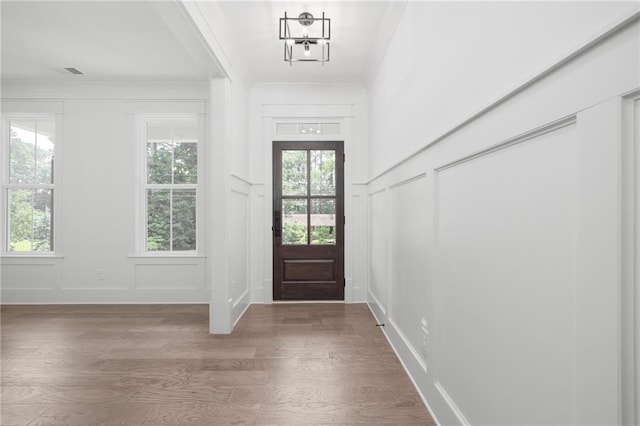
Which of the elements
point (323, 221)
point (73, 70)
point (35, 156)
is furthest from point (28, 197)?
point (323, 221)

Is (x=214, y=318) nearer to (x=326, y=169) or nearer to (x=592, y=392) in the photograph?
(x=326, y=169)

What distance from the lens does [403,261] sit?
2.49 metres

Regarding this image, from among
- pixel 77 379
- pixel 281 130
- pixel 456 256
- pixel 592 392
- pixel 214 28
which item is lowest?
pixel 77 379

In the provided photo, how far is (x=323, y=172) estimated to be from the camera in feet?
14.5

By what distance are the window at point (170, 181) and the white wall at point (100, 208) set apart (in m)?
0.15

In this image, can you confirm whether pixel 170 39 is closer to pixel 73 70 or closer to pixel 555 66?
pixel 73 70

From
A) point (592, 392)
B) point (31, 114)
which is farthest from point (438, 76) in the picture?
point (31, 114)

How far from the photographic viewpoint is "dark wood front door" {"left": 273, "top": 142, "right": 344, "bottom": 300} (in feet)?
14.3

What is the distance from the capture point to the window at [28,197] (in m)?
4.41

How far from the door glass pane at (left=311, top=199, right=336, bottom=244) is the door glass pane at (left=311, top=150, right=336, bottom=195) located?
137 millimetres

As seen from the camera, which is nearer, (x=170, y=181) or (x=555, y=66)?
(x=555, y=66)

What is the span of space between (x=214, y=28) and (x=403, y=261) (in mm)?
2260

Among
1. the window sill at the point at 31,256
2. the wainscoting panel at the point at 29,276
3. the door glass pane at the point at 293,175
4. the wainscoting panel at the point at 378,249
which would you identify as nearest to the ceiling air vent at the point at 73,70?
the window sill at the point at 31,256

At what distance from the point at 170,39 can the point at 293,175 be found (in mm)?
1910
